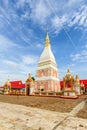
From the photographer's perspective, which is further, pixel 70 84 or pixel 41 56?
pixel 41 56

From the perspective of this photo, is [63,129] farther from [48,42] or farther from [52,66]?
[48,42]

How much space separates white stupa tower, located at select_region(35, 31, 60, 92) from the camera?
92.5 ft

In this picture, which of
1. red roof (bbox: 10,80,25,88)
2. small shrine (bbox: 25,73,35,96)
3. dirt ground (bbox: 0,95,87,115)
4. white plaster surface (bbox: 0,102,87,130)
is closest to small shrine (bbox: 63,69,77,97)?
dirt ground (bbox: 0,95,87,115)

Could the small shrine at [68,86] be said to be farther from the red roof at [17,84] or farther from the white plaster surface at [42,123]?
the red roof at [17,84]

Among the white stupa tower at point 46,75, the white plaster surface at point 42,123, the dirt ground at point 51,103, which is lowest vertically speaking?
the dirt ground at point 51,103

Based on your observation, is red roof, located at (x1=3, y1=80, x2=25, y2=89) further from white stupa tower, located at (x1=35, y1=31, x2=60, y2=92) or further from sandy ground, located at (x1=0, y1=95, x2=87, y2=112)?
sandy ground, located at (x1=0, y1=95, x2=87, y2=112)

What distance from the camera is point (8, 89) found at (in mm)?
35094

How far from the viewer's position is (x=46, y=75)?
29.4 metres

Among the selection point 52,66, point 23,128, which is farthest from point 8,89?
point 23,128

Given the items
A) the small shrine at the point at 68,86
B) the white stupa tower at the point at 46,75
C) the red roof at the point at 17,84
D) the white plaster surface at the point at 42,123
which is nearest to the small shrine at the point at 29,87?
the white stupa tower at the point at 46,75

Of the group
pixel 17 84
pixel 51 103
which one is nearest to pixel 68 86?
pixel 51 103

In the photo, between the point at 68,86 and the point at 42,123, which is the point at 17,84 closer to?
the point at 68,86

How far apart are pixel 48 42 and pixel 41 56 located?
5151mm

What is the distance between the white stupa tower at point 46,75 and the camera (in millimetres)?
28188
